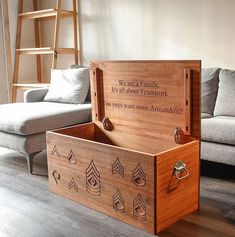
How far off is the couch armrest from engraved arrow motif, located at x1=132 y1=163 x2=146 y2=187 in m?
1.93

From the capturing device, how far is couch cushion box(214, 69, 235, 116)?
2.57 m

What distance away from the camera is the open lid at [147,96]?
1.77 meters

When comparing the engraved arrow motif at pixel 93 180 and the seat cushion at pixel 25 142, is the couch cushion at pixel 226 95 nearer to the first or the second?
the engraved arrow motif at pixel 93 180

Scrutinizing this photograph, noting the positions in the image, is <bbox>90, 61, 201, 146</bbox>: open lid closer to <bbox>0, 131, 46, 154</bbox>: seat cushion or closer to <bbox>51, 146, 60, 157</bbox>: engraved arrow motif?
<bbox>51, 146, 60, 157</bbox>: engraved arrow motif

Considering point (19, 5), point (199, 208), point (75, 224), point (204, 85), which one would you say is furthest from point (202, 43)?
point (19, 5)

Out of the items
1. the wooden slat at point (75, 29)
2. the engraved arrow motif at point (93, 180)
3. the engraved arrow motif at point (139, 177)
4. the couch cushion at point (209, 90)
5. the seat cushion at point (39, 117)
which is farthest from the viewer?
the wooden slat at point (75, 29)

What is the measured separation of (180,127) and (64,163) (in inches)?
28.1

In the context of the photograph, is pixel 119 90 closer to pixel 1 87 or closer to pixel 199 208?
pixel 199 208

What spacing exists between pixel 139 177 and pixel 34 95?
1972 mm

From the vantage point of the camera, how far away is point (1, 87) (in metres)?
4.16

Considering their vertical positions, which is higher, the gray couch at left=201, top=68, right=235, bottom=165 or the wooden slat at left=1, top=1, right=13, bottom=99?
the wooden slat at left=1, top=1, right=13, bottom=99

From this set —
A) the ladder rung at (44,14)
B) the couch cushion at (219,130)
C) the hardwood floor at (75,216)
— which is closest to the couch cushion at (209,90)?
the couch cushion at (219,130)

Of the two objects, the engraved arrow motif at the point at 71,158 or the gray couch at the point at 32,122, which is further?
the gray couch at the point at 32,122

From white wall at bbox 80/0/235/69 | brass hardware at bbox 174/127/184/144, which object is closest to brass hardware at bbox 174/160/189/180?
brass hardware at bbox 174/127/184/144
